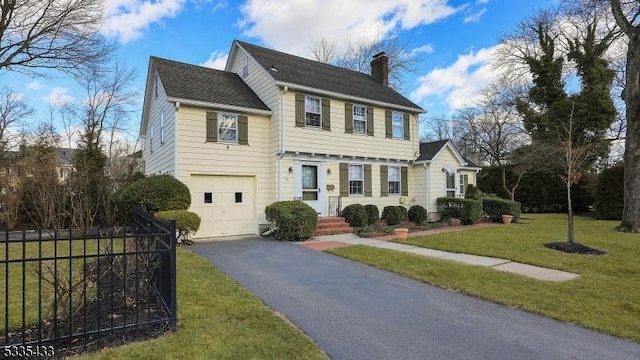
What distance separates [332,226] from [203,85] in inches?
287

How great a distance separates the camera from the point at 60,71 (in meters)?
15.2

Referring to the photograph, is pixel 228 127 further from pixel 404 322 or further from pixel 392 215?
pixel 404 322

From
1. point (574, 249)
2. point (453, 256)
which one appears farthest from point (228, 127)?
point (574, 249)

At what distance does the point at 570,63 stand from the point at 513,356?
27.5 metres

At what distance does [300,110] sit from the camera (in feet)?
46.0

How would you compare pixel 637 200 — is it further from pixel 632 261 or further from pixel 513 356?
pixel 513 356

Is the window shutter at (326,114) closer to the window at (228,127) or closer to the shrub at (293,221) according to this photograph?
the window at (228,127)

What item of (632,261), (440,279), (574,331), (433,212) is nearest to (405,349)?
(574,331)

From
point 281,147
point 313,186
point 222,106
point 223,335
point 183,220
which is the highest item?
point 222,106

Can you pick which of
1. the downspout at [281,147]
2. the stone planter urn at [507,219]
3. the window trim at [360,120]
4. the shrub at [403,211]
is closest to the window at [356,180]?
the window trim at [360,120]

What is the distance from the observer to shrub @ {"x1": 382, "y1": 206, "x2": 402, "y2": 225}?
613 inches

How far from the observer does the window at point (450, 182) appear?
59.8ft

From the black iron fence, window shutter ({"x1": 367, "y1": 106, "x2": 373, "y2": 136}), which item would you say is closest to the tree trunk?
window shutter ({"x1": 367, "y1": 106, "x2": 373, "y2": 136})

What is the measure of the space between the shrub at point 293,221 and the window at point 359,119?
5.21 m
